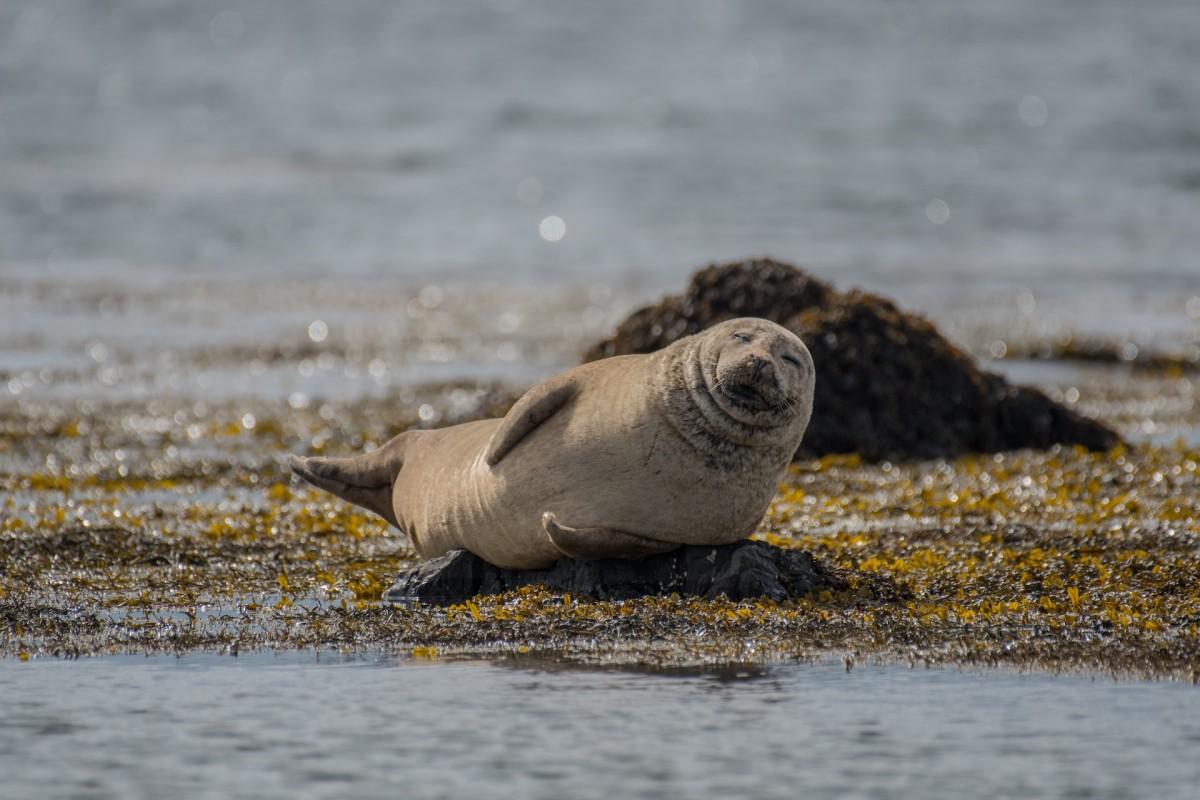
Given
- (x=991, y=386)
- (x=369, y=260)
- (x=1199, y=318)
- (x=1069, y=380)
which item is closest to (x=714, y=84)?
(x=369, y=260)

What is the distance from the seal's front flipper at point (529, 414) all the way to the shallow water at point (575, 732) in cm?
139

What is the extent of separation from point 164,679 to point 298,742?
1007mm

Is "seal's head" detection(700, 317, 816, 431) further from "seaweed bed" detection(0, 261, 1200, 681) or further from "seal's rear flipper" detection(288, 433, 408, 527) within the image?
"seal's rear flipper" detection(288, 433, 408, 527)

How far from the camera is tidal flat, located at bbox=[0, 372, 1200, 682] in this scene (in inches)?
246

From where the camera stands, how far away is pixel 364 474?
8328mm

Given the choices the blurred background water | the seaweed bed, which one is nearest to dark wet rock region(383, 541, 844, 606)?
the seaweed bed

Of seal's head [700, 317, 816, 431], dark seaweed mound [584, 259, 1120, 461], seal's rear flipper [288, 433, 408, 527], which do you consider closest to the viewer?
seal's head [700, 317, 816, 431]

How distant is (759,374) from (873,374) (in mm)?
4891

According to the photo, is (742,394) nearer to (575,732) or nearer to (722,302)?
(575,732)

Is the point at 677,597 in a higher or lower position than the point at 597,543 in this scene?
lower

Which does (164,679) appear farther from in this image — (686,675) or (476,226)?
(476,226)

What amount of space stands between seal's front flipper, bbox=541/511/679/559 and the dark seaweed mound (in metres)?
4.27

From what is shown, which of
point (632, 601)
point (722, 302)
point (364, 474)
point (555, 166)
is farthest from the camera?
point (555, 166)

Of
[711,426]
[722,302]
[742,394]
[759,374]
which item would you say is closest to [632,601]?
[711,426]
